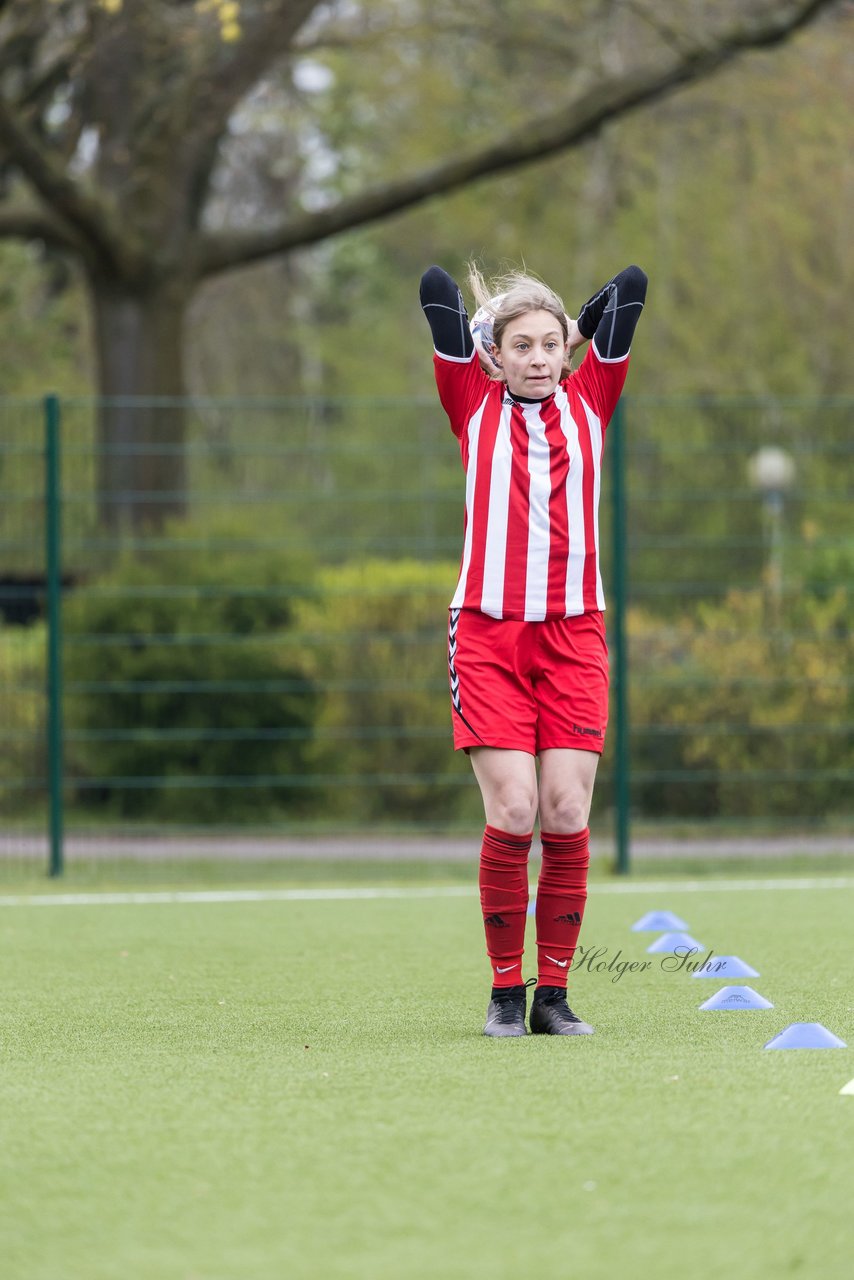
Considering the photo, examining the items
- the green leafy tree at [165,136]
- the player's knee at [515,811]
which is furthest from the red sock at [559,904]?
the green leafy tree at [165,136]

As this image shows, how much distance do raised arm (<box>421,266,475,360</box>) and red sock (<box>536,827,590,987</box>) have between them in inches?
46.1

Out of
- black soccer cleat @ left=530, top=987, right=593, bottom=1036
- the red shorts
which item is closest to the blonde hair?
the red shorts

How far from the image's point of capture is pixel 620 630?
8.91 meters

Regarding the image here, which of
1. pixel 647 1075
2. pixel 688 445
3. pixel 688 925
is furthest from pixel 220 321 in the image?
pixel 647 1075

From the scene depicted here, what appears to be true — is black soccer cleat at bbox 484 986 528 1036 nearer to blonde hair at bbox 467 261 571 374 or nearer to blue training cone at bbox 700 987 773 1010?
blue training cone at bbox 700 987 773 1010

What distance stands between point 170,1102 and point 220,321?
28.1 m

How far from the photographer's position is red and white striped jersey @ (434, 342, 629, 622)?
4547 millimetres

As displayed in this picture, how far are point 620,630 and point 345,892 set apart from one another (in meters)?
1.74

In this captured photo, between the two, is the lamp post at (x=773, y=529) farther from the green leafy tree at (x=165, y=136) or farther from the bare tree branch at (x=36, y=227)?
the bare tree branch at (x=36, y=227)

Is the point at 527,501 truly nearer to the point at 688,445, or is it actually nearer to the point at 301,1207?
the point at 301,1207

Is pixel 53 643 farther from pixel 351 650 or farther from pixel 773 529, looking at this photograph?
pixel 773 529

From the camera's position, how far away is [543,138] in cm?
1397

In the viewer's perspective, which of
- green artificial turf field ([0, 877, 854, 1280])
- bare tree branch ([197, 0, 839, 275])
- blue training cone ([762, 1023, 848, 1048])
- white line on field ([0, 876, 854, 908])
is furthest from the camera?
bare tree branch ([197, 0, 839, 275])

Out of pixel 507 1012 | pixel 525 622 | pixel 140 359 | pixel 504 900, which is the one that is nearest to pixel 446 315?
pixel 525 622
